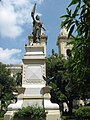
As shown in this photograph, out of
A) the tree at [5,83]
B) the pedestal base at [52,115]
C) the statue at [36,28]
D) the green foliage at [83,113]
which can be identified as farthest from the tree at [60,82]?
the pedestal base at [52,115]

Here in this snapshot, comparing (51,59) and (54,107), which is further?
(51,59)

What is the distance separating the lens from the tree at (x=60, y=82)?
1612 inches

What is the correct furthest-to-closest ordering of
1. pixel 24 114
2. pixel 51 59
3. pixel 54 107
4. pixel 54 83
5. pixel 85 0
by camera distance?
1. pixel 51 59
2. pixel 54 83
3. pixel 54 107
4. pixel 24 114
5. pixel 85 0

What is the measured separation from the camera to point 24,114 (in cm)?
1581

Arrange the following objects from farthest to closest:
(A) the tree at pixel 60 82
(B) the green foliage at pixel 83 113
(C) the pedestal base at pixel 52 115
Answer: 1. (A) the tree at pixel 60 82
2. (B) the green foliage at pixel 83 113
3. (C) the pedestal base at pixel 52 115

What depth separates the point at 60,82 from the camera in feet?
143

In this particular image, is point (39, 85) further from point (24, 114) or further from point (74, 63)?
point (74, 63)

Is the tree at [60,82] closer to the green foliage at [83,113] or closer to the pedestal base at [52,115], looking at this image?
the green foliage at [83,113]

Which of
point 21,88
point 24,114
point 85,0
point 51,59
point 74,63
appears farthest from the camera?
point 51,59

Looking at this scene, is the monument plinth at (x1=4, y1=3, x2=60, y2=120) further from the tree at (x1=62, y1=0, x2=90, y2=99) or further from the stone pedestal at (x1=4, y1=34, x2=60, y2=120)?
the tree at (x1=62, y1=0, x2=90, y2=99)

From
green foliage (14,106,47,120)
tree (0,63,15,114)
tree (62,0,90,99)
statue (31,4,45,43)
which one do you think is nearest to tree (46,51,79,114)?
tree (0,63,15,114)

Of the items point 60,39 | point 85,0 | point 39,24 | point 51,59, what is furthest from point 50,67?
point 85,0

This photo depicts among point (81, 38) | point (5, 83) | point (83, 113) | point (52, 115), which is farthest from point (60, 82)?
point (81, 38)

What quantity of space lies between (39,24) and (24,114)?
9.00 metres
